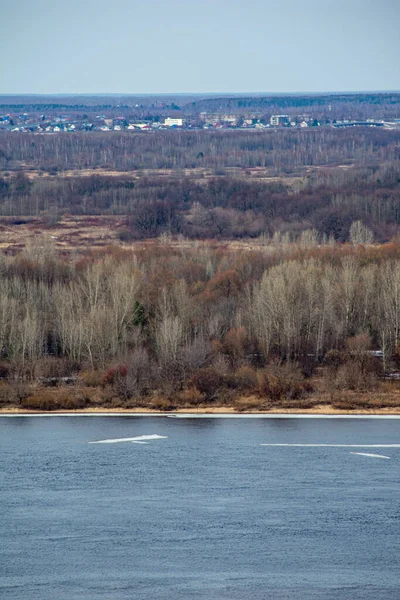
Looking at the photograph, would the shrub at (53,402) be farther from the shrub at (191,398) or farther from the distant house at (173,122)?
the distant house at (173,122)

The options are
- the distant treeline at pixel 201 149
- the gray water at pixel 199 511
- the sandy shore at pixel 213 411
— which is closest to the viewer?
the gray water at pixel 199 511

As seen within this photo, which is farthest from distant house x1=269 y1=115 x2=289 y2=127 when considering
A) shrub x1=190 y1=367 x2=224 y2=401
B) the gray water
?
the gray water

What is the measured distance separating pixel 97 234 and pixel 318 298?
3400 cm

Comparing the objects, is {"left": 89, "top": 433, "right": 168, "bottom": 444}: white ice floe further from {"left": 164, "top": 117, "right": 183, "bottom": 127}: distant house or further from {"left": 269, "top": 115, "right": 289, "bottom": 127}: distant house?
{"left": 164, "top": 117, "right": 183, "bottom": 127}: distant house

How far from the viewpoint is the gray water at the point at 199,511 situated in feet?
47.2

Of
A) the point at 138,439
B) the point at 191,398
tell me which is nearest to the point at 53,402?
the point at 191,398

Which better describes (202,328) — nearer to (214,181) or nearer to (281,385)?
(281,385)

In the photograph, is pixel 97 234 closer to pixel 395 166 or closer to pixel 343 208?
pixel 343 208

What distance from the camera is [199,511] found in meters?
17.5

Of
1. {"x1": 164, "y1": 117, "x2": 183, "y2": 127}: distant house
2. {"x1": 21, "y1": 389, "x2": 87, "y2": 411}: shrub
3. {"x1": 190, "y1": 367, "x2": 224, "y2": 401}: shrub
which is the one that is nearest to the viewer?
{"x1": 21, "y1": 389, "x2": 87, "y2": 411}: shrub

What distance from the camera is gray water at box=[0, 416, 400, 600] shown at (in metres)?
14.4

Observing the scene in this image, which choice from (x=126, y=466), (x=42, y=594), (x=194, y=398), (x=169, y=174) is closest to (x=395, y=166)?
(x=169, y=174)

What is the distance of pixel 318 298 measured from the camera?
31.2 metres

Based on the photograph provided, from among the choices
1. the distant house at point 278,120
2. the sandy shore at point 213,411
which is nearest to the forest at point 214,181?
the distant house at point 278,120
